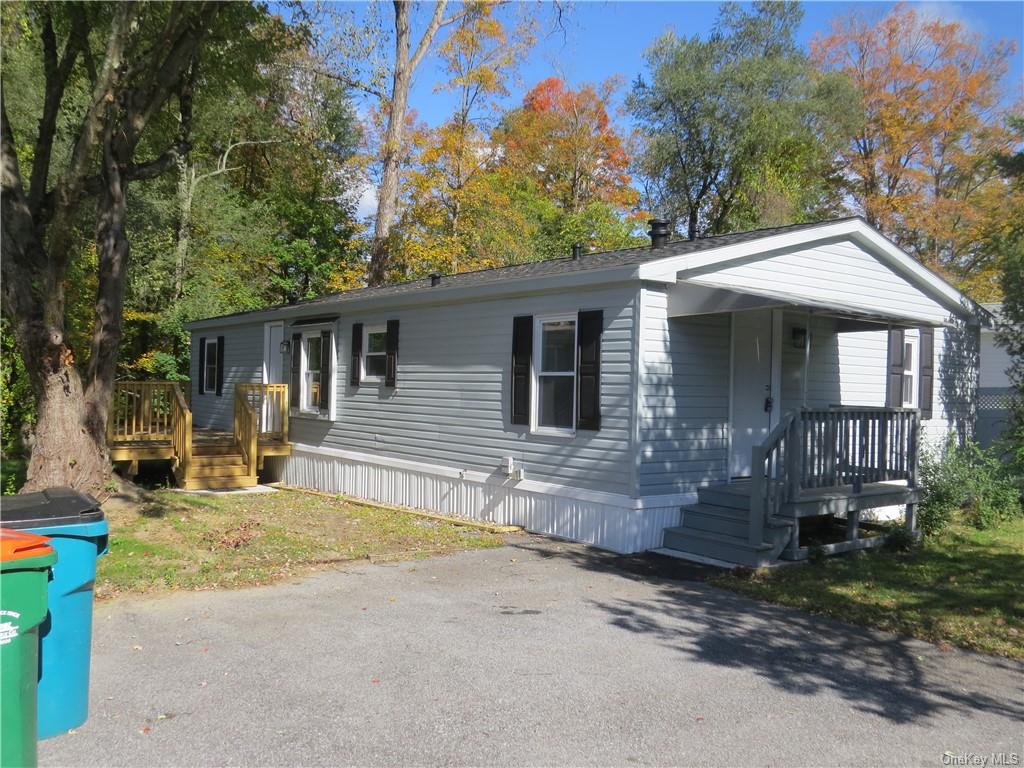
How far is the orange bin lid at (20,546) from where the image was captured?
3.24 metres

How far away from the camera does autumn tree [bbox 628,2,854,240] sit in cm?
2531

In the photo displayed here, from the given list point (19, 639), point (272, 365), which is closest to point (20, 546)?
point (19, 639)

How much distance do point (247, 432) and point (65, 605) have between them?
1017 centimetres

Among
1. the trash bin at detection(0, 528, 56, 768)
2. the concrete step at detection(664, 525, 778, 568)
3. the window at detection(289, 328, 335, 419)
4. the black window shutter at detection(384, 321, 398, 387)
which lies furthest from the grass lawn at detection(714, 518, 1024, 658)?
the window at detection(289, 328, 335, 419)

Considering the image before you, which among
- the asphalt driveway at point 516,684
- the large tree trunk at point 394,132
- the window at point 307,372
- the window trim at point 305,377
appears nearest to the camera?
the asphalt driveway at point 516,684

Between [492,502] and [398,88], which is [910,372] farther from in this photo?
[398,88]

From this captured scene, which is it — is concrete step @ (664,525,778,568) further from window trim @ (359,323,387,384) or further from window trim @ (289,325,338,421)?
window trim @ (289,325,338,421)

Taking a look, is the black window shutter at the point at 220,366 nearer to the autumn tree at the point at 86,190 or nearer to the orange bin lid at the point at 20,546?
the autumn tree at the point at 86,190

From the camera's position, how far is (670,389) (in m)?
8.80

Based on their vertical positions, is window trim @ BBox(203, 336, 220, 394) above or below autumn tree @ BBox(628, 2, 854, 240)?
below

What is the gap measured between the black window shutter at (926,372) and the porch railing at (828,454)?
2.96 metres

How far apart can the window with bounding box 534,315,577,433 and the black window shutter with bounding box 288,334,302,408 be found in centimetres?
631

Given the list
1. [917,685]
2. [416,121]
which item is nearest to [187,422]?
[917,685]

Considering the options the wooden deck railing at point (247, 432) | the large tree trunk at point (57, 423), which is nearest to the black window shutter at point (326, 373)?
the wooden deck railing at point (247, 432)
